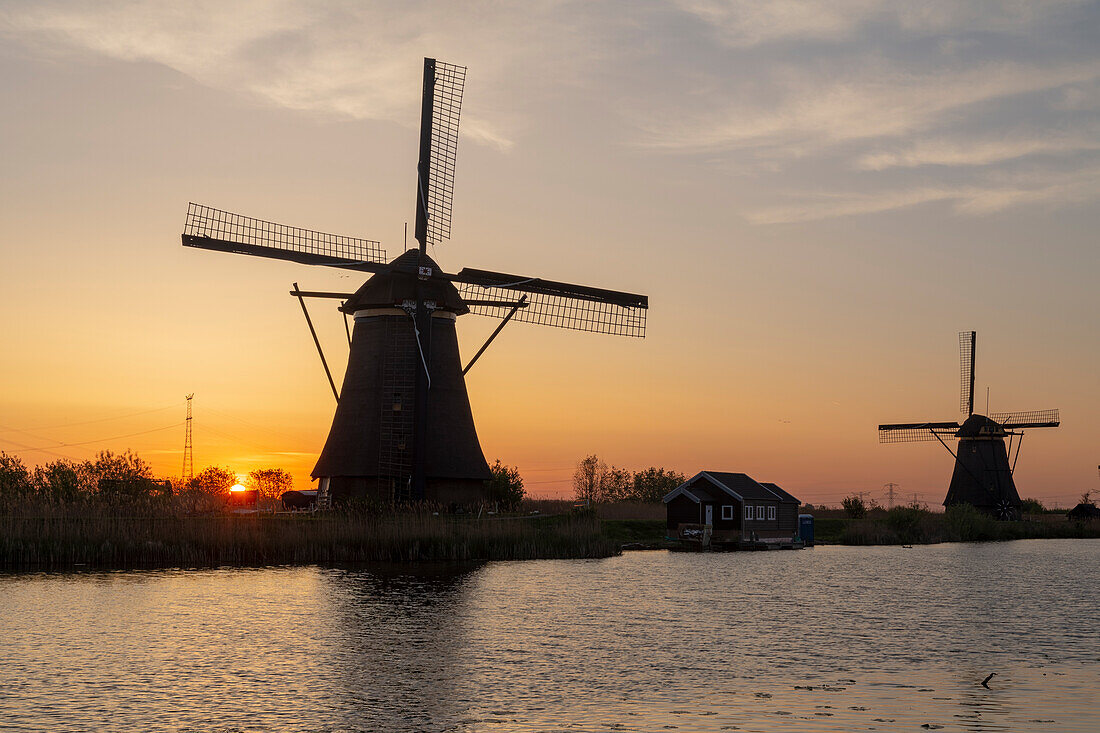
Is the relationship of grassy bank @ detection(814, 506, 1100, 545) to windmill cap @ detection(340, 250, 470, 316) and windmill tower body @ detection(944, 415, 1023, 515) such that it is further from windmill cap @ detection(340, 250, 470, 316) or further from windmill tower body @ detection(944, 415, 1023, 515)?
windmill cap @ detection(340, 250, 470, 316)

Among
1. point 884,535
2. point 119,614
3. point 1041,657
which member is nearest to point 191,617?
point 119,614

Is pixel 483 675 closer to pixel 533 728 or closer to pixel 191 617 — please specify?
pixel 533 728

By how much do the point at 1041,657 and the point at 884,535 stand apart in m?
54.9

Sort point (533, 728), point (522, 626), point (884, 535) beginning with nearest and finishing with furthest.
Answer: point (533, 728), point (522, 626), point (884, 535)

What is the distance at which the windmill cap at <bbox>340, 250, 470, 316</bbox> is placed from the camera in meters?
48.8

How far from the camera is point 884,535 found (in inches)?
2985

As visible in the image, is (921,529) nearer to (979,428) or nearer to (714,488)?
(979,428)

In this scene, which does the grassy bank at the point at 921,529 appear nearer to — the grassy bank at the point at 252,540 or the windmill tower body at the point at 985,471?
the windmill tower body at the point at 985,471

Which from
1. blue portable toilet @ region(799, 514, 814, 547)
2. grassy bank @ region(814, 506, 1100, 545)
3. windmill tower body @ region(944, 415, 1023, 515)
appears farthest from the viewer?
windmill tower body @ region(944, 415, 1023, 515)

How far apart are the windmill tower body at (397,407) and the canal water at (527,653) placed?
9.43m

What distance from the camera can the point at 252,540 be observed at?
133 ft

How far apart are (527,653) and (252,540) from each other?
21212 millimetres

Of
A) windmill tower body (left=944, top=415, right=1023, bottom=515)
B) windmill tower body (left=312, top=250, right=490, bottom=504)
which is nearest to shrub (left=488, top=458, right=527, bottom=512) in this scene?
windmill tower body (left=312, top=250, right=490, bottom=504)

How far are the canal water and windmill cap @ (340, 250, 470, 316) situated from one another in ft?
46.6
